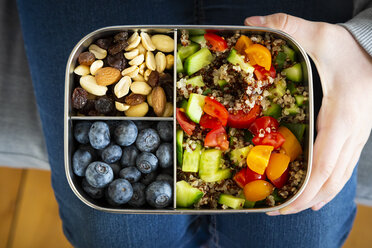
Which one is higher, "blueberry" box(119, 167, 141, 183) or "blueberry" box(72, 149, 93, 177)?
"blueberry" box(72, 149, 93, 177)

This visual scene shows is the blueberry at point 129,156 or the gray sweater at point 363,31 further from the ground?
the gray sweater at point 363,31

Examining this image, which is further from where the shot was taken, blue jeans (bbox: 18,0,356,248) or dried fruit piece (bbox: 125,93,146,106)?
blue jeans (bbox: 18,0,356,248)

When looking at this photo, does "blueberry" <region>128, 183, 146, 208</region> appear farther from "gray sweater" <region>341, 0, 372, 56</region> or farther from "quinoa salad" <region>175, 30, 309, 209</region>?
"gray sweater" <region>341, 0, 372, 56</region>

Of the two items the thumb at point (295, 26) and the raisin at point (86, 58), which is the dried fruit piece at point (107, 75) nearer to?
the raisin at point (86, 58)

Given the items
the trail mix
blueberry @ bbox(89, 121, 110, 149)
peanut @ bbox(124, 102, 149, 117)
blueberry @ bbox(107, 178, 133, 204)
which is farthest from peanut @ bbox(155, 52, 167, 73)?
blueberry @ bbox(107, 178, 133, 204)

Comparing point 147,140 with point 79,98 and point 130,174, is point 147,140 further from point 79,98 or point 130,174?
point 79,98

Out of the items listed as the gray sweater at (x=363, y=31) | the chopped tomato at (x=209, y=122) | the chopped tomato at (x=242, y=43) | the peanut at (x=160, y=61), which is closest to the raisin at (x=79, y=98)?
the peanut at (x=160, y=61)
